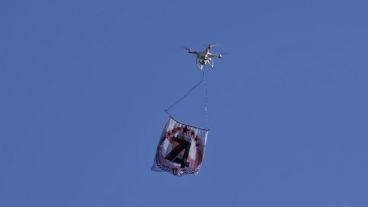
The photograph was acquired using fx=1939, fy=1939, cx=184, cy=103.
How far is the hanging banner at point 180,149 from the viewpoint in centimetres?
14625

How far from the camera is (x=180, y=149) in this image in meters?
147

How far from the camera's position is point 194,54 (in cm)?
15012

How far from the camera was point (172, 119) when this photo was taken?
14762cm

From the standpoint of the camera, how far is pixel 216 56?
5915 inches

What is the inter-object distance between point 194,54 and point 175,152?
835cm

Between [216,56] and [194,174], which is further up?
[216,56]

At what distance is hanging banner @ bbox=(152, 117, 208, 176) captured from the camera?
480 feet

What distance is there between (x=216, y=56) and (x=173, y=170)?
10.1 meters

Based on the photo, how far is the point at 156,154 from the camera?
146500mm

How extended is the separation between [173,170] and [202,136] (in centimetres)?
368

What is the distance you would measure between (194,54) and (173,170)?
9.79 m

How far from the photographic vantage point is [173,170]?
146m

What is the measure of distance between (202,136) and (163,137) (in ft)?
9.87

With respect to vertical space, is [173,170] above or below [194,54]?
below
